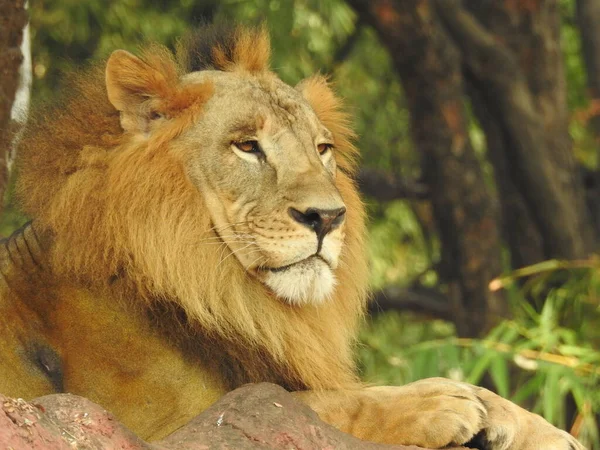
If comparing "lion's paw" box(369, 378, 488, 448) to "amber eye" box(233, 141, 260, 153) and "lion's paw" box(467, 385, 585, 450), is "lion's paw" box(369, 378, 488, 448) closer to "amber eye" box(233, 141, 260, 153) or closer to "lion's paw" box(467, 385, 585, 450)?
"lion's paw" box(467, 385, 585, 450)

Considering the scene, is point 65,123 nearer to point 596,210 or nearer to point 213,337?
point 213,337

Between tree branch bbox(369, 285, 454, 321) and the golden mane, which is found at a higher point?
the golden mane

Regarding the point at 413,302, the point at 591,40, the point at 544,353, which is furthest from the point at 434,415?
the point at 591,40

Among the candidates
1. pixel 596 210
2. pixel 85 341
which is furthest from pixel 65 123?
pixel 596 210

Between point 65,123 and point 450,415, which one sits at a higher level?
point 65,123

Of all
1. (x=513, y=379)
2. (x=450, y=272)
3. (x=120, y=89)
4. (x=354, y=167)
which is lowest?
Result: (x=513, y=379)

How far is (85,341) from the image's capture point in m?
3.86

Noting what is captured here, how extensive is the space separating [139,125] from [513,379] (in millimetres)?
4865

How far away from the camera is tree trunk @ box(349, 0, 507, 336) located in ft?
27.7

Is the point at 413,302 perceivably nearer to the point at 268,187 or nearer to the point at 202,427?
the point at 268,187

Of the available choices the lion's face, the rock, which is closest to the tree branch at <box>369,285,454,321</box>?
the lion's face

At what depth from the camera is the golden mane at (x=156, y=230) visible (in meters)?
3.96

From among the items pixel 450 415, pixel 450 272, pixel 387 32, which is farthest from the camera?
pixel 450 272

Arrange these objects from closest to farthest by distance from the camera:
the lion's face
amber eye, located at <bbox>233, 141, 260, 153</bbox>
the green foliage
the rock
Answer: the rock < the lion's face < amber eye, located at <bbox>233, 141, 260, 153</bbox> < the green foliage
